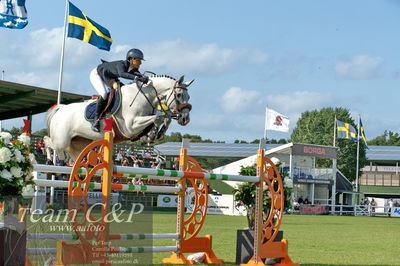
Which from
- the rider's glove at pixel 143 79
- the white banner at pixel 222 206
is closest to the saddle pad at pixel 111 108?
the rider's glove at pixel 143 79

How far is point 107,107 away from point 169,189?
127 cm

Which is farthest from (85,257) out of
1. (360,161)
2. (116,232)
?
(360,161)

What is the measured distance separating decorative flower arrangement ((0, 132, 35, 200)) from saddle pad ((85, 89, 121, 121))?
2.40m

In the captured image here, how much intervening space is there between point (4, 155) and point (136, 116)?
2664 millimetres

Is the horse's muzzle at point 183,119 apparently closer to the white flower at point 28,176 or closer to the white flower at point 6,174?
the white flower at point 28,176

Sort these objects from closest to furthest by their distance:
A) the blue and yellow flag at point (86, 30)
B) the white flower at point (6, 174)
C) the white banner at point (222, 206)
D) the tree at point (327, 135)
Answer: the white flower at point (6, 174)
the blue and yellow flag at point (86, 30)
the white banner at point (222, 206)
the tree at point (327, 135)

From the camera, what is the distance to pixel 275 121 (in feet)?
112

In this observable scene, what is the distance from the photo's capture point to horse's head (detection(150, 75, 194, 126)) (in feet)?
23.4

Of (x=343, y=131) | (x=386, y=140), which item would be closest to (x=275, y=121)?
(x=343, y=131)

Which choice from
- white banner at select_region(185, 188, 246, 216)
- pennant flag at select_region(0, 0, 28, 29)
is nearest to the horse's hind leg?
pennant flag at select_region(0, 0, 28, 29)

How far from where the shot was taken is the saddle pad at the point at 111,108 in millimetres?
7445

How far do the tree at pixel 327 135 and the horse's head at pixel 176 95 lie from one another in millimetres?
54307

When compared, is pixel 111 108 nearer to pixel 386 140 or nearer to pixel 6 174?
pixel 6 174

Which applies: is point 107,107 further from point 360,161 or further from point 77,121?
point 360,161
